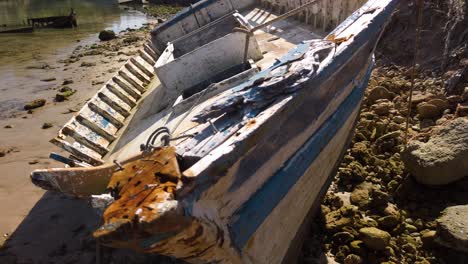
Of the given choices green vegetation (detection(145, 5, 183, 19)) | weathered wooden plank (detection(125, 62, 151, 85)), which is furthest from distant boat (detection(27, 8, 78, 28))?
weathered wooden plank (detection(125, 62, 151, 85))

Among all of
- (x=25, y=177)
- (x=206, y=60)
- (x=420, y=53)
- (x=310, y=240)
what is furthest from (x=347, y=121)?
(x=25, y=177)

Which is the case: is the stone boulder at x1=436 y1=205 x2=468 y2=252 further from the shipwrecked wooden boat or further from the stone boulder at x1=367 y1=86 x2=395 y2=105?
the stone boulder at x1=367 y1=86 x2=395 y2=105

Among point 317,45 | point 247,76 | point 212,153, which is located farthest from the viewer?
point 247,76

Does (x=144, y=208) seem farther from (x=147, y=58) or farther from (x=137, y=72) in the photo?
(x=147, y=58)

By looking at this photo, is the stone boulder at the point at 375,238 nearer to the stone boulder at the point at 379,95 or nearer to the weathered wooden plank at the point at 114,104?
the stone boulder at the point at 379,95

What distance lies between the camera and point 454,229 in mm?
3703

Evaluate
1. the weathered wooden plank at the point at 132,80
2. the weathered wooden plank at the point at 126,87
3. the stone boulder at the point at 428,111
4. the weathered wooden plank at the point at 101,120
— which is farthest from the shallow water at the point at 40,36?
the stone boulder at the point at 428,111

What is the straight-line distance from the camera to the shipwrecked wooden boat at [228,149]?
7.04 feet

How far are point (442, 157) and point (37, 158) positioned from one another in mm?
6844

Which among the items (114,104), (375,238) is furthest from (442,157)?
(114,104)

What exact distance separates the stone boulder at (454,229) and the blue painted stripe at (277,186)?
1395 millimetres

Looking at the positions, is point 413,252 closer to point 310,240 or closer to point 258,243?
point 310,240

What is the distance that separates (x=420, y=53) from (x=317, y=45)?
16.0 ft

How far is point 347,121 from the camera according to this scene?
A: 4273mm
